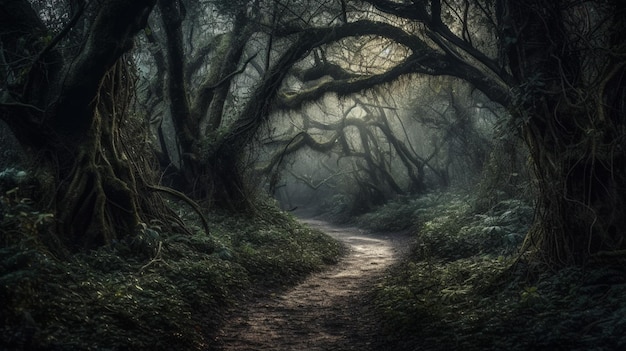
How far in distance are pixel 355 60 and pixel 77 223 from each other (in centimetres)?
1035

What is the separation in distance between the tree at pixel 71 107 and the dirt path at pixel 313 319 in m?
2.75

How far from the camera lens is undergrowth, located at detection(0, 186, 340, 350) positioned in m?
4.41

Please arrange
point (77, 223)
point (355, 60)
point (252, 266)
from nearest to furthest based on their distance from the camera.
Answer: point (77, 223) < point (252, 266) < point (355, 60)

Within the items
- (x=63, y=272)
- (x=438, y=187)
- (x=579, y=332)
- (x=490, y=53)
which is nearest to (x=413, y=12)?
(x=490, y=53)

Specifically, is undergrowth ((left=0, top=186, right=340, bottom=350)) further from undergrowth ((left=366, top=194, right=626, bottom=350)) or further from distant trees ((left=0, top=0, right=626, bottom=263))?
undergrowth ((left=366, top=194, right=626, bottom=350))

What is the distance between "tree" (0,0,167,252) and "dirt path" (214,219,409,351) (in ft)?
9.04

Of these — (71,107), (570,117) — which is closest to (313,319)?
(570,117)

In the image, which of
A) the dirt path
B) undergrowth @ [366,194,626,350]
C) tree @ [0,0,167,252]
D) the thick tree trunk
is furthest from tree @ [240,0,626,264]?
tree @ [0,0,167,252]

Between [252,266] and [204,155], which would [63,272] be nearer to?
[252,266]

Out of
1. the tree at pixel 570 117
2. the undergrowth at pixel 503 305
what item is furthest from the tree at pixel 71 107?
the tree at pixel 570 117

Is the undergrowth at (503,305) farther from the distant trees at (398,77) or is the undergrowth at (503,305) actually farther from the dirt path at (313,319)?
the distant trees at (398,77)

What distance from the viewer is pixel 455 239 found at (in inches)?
424

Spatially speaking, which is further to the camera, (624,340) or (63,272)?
(63,272)

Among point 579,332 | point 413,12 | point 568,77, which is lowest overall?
point 579,332
